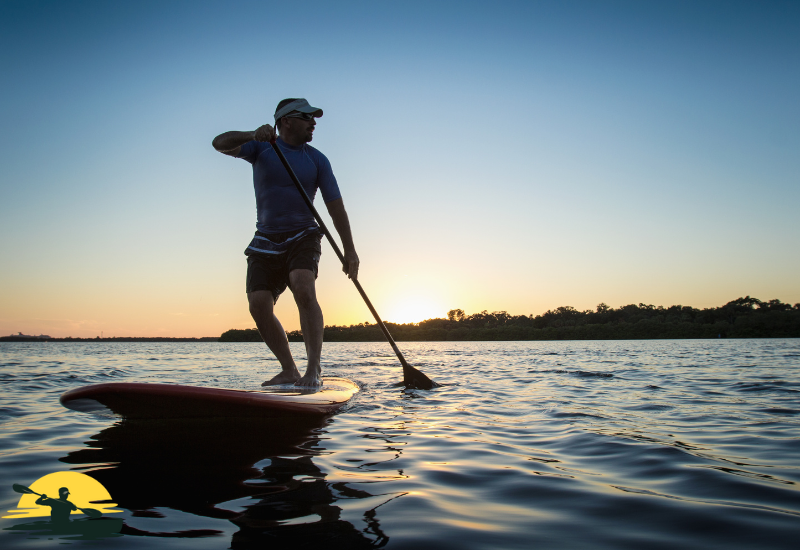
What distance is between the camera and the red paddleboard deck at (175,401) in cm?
243

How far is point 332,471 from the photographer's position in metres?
2.06

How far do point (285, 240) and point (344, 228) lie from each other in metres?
0.64

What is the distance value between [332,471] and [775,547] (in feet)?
5.05

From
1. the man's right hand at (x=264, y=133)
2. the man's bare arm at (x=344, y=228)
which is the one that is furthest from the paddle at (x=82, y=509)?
the man's bare arm at (x=344, y=228)

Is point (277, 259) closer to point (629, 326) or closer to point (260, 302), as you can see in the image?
point (260, 302)

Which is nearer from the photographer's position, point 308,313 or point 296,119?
point 308,313

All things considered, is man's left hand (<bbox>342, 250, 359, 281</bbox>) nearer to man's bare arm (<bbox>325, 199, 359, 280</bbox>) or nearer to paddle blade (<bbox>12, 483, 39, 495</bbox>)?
man's bare arm (<bbox>325, 199, 359, 280</bbox>)

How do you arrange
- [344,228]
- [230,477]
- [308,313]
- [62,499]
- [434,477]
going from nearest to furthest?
[62,499] < [230,477] < [434,477] < [308,313] < [344,228]

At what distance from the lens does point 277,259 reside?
163 inches

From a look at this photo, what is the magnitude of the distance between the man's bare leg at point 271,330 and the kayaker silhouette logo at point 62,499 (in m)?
2.13

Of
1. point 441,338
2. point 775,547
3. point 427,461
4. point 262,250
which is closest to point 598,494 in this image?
point 775,547

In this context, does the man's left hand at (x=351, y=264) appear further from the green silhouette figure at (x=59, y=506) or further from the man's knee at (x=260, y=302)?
the green silhouette figure at (x=59, y=506)

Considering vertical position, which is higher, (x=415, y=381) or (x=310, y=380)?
(x=310, y=380)

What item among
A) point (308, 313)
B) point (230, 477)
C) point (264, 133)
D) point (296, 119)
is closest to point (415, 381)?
point (308, 313)
